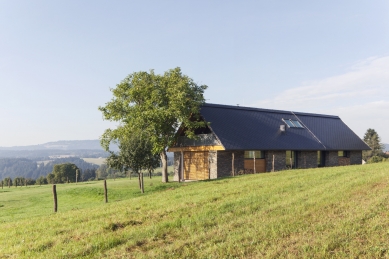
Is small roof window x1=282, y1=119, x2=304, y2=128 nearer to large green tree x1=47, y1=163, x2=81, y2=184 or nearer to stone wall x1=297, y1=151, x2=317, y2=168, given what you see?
stone wall x1=297, y1=151, x2=317, y2=168

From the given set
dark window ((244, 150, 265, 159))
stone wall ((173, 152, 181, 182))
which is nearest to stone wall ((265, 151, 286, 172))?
dark window ((244, 150, 265, 159))

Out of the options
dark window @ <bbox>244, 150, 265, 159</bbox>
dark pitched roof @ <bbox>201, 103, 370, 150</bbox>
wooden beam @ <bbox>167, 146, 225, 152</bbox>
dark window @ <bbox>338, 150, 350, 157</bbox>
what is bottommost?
dark window @ <bbox>338, 150, 350, 157</bbox>

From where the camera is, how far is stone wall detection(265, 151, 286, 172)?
3045cm

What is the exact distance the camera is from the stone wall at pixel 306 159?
33.0 meters

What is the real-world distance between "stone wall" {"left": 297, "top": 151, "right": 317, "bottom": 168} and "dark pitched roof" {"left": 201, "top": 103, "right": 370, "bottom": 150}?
35.1 inches

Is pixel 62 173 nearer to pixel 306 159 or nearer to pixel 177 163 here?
pixel 177 163

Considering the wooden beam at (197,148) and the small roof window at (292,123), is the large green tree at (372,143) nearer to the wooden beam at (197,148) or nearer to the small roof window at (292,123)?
the small roof window at (292,123)

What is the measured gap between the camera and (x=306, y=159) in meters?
33.5

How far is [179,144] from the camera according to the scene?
31.8m

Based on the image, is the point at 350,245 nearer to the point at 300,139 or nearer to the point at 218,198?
the point at 218,198

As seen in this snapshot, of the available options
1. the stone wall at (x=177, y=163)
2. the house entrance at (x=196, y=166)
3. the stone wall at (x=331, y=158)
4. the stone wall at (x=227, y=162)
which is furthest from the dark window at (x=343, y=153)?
the stone wall at (x=177, y=163)

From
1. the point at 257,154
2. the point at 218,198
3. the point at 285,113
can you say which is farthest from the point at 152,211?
the point at 285,113

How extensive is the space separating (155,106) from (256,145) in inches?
371

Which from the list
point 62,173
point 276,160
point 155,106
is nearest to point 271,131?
point 276,160
